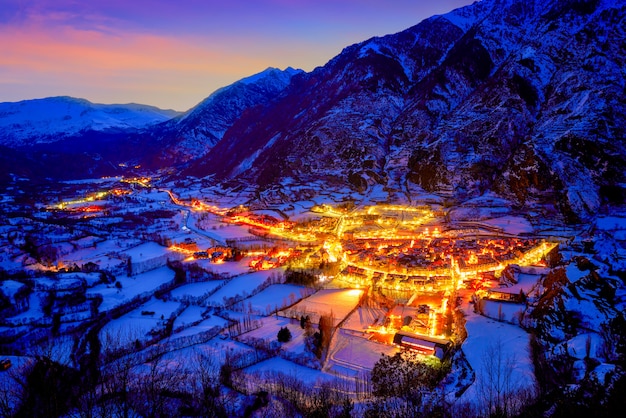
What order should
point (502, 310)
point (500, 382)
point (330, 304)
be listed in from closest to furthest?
1. point (500, 382)
2. point (502, 310)
3. point (330, 304)

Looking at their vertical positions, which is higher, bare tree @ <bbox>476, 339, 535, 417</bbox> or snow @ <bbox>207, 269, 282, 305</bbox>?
bare tree @ <bbox>476, 339, 535, 417</bbox>

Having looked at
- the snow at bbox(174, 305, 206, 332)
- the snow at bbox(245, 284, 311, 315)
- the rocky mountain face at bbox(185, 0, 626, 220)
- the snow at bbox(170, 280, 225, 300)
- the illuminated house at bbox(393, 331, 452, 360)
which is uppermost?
the rocky mountain face at bbox(185, 0, 626, 220)

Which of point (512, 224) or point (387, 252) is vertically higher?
point (512, 224)

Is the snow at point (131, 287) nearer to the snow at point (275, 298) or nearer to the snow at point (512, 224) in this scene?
the snow at point (275, 298)

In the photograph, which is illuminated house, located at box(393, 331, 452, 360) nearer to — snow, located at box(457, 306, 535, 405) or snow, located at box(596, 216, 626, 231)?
snow, located at box(457, 306, 535, 405)

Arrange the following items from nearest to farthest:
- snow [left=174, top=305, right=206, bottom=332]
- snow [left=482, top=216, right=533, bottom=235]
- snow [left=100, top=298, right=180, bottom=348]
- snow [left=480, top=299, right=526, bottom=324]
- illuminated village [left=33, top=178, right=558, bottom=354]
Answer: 1. snow [left=480, top=299, right=526, bottom=324]
2. snow [left=100, top=298, right=180, bottom=348]
3. snow [left=174, top=305, right=206, bottom=332]
4. illuminated village [left=33, top=178, right=558, bottom=354]
5. snow [left=482, top=216, right=533, bottom=235]

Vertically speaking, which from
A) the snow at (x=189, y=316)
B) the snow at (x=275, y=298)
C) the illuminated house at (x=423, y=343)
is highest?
the illuminated house at (x=423, y=343)

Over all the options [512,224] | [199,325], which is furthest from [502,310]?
[512,224]

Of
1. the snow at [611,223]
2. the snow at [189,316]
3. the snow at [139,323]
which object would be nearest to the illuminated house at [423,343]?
the snow at [189,316]

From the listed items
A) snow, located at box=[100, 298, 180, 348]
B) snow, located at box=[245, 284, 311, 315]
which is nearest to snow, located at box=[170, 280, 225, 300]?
snow, located at box=[100, 298, 180, 348]

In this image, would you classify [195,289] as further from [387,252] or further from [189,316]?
[387,252]
